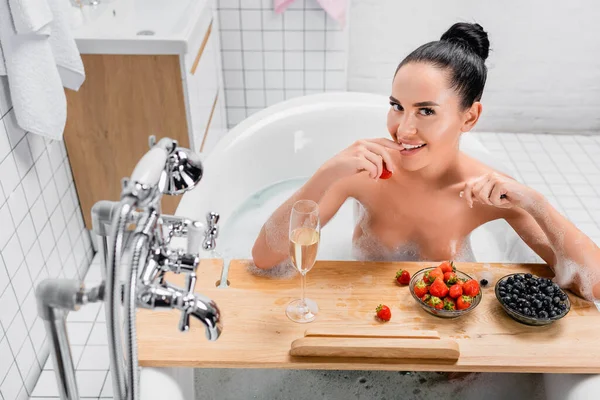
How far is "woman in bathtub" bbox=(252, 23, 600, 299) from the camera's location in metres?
1.33

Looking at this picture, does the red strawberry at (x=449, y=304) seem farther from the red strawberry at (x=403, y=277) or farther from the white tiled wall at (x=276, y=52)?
the white tiled wall at (x=276, y=52)

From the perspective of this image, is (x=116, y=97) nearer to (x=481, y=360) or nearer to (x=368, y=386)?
(x=368, y=386)

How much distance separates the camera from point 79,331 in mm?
2111

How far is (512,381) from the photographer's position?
1.44m

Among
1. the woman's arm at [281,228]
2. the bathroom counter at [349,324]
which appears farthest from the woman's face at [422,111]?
the bathroom counter at [349,324]

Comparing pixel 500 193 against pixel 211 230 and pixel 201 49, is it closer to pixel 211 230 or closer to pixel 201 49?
pixel 211 230

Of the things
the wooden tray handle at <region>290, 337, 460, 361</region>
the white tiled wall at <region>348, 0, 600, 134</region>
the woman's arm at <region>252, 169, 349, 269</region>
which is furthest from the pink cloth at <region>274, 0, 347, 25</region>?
the wooden tray handle at <region>290, 337, 460, 361</region>

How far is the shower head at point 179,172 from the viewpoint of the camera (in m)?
0.81

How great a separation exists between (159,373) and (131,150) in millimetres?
1330

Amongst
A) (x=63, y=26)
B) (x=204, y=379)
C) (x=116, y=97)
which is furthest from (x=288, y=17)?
(x=204, y=379)

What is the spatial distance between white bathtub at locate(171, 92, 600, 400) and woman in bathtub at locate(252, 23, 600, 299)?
355 mm

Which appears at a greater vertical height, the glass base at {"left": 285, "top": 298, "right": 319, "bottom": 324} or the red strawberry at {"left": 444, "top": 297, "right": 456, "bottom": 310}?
the red strawberry at {"left": 444, "top": 297, "right": 456, "bottom": 310}

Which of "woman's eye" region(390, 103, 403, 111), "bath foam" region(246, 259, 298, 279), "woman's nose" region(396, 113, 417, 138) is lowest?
"bath foam" region(246, 259, 298, 279)

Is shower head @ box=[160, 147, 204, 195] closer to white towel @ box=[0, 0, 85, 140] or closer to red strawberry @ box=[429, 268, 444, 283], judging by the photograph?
red strawberry @ box=[429, 268, 444, 283]
